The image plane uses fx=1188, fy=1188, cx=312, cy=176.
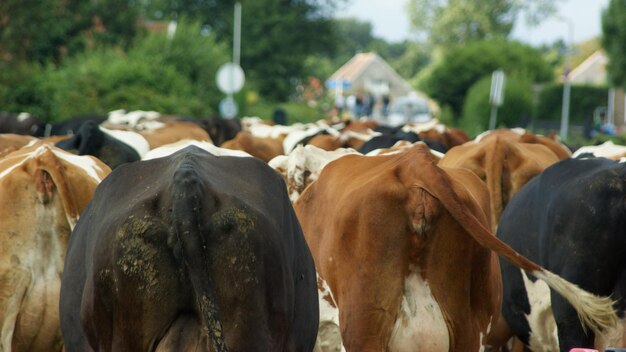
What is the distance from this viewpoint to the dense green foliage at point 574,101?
57.3 meters

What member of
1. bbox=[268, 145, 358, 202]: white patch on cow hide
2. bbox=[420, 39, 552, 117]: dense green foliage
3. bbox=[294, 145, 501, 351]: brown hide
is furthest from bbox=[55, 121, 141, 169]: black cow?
bbox=[420, 39, 552, 117]: dense green foliage

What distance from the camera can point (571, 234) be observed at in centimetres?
714

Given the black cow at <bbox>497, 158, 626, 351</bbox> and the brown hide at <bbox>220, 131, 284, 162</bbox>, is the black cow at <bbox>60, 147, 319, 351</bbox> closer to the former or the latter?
the black cow at <bbox>497, 158, 626, 351</bbox>

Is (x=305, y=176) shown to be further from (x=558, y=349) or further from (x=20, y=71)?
(x=20, y=71)

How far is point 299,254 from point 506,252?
1.06 m

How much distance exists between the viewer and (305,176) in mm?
8820

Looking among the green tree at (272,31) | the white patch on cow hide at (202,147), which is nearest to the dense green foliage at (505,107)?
the green tree at (272,31)

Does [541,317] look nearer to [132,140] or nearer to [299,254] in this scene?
[299,254]

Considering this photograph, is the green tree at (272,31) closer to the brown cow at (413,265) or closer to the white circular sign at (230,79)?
the white circular sign at (230,79)

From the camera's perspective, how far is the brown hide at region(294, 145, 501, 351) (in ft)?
20.5

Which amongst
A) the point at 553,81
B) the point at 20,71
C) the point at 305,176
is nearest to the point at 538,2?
the point at 553,81

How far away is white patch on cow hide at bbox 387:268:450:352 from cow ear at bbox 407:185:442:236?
10.8 inches

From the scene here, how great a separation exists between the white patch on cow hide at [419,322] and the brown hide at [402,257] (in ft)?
0.11

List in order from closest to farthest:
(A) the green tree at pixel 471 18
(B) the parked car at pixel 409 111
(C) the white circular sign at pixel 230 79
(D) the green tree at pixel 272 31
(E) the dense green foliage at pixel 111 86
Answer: (C) the white circular sign at pixel 230 79, (E) the dense green foliage at pixel 111 86, (B) the parked car at pixel 409 111, (D) the green tree at pixel 272 31, (A) the green tree at pixel 471 18
